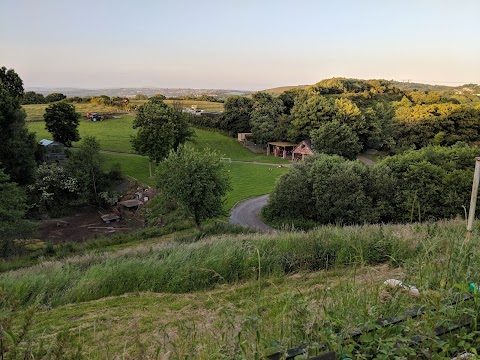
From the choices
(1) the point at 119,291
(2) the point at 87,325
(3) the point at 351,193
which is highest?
(2) the point at 87,325

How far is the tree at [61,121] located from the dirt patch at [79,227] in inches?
578

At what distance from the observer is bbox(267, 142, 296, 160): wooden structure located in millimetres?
52928

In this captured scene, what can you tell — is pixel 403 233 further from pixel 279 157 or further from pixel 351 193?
pixel 279 157

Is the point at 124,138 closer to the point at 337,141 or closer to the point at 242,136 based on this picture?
the point at 242,136

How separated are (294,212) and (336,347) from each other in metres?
25.7

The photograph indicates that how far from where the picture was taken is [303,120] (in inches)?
2109

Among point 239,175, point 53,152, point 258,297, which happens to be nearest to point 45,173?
point 53,152

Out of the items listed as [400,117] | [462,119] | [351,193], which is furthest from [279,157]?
[351,193]

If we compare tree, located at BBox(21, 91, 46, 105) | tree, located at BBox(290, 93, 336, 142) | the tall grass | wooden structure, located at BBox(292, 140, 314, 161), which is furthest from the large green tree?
the tall grass

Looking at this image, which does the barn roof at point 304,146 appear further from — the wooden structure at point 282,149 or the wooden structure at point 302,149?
the wooden structure at point 282,149

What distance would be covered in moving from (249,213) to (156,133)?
48.4 ft

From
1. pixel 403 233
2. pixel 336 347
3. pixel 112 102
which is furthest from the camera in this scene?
pixel 112 102

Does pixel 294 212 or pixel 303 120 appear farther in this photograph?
pixel 303 120

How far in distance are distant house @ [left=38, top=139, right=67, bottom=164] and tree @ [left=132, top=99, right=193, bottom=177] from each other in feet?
25.8
